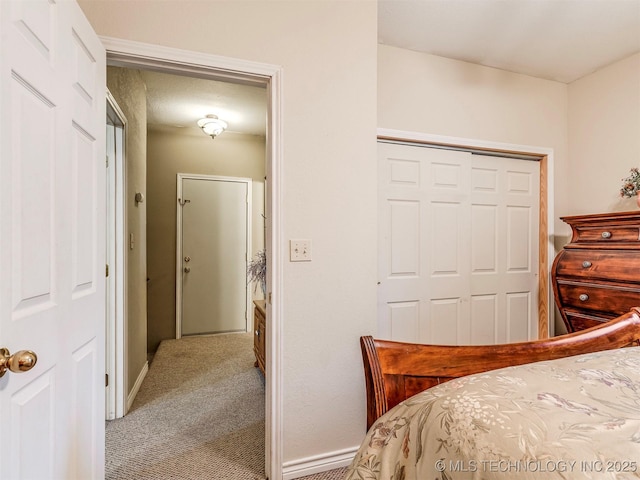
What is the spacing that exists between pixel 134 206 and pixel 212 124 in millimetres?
1533

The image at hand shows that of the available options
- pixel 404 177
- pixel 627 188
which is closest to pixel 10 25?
pixel 404 177

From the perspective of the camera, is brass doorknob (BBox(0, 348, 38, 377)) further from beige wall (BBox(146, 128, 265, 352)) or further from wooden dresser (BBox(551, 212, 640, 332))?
beige wall (BBox(146, 128, 265, 352))

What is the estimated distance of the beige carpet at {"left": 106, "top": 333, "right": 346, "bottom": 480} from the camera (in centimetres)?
171

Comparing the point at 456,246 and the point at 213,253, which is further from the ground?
the point at 456,246

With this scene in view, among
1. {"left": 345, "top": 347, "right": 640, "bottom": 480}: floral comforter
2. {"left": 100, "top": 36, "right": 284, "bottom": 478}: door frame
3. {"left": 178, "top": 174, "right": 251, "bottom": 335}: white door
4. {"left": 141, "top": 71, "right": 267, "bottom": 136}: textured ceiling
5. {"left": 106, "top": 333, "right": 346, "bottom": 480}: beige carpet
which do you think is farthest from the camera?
{"left": 178, "top": 174, "right": 251, "bottom": 335}: white door

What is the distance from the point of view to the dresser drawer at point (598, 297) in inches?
78.0

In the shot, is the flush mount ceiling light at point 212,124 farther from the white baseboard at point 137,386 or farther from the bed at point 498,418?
the bed at point 498,418

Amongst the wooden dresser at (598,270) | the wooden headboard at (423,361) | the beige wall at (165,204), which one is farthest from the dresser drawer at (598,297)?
the beige wall at (165,204)

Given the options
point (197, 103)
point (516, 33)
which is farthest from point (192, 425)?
point (516, 33)

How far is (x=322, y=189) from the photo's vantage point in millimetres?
1694

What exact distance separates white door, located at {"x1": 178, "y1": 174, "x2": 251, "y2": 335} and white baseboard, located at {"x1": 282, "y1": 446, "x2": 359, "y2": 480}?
2798 mm

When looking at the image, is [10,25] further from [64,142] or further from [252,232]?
[252,232]

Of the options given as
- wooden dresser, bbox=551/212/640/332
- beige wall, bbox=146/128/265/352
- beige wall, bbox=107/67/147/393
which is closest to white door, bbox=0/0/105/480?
beige wall, bbox=107/67/147/393

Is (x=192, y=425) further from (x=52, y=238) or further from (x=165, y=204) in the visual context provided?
(x=165, y=204)
